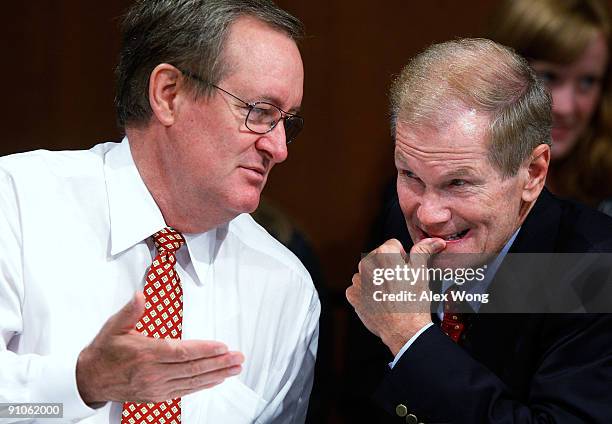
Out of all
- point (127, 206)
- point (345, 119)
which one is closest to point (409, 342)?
point (127, 206)

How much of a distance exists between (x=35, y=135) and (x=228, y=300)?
2.90 feet

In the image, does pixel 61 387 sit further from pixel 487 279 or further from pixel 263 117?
pixel 487 279

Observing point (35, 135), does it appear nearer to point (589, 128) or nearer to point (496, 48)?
point (496, 48)

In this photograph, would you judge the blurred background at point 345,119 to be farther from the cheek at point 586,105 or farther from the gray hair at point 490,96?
the gray hair at point 490,96

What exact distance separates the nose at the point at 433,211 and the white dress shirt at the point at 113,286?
0.37 meters

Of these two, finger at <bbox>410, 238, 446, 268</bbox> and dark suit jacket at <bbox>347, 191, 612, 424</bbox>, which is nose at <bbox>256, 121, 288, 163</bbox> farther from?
dark suit jacket at <bbox>347, 191, 612, 424</bbox>

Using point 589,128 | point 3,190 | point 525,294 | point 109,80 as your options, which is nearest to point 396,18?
point 589,128

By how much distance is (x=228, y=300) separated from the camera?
2.08m

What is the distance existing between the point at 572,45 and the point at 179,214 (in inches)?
47.1

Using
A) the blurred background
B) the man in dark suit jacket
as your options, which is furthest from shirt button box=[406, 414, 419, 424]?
the blurred background

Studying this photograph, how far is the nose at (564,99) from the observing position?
262 cm

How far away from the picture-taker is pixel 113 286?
1939 mm

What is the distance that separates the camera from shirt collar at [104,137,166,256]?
6.45 feet

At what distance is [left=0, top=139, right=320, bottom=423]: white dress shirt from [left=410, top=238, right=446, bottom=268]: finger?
36 cm
